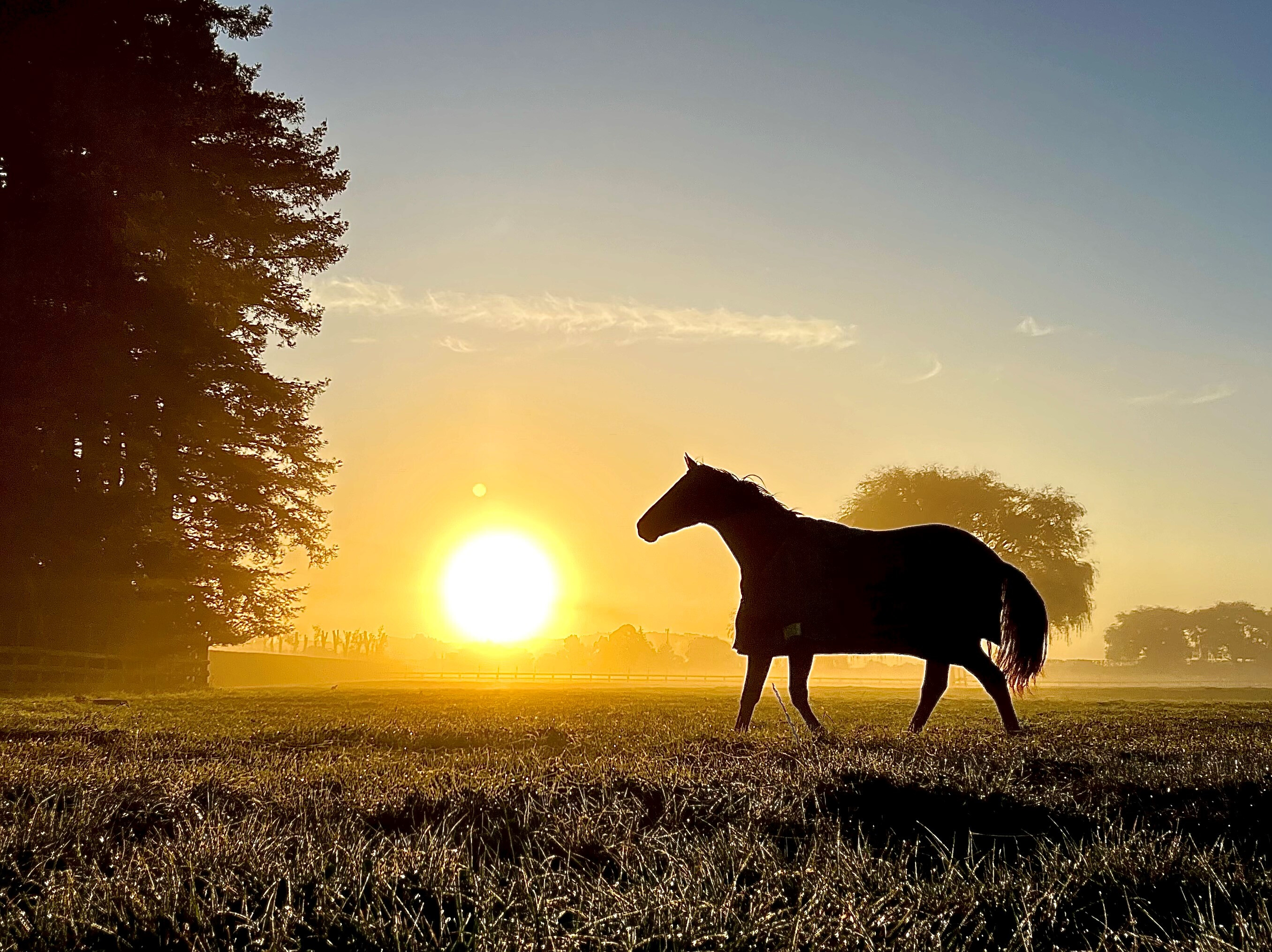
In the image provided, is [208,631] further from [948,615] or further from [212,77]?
[948,615]

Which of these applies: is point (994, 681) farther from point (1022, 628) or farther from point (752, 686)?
point (752, 686)

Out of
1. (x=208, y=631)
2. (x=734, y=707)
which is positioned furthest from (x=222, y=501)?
(x=734, y=707)

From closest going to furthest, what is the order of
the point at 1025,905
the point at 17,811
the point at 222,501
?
the point at 1025,905, the point at 17,811, the point at 222,501

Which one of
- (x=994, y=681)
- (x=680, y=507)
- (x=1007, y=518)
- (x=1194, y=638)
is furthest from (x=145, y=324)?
(x=1194, y=638)

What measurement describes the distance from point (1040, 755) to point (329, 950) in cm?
540

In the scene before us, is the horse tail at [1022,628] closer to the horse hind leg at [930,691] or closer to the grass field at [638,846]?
the horse hind leg at [930,691]

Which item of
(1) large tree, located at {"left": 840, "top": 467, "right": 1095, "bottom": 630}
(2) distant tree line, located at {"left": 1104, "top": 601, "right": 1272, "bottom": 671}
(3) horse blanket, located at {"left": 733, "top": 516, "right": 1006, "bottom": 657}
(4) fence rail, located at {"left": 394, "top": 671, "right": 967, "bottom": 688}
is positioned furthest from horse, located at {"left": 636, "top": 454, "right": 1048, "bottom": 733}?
(2) distant tree line, located at {"left": 1104, "top": 601, "right": 1272, "bottom": 671}

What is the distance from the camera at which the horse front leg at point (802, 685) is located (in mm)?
7180

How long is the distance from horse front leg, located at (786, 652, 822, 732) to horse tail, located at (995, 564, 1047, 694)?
1943mm

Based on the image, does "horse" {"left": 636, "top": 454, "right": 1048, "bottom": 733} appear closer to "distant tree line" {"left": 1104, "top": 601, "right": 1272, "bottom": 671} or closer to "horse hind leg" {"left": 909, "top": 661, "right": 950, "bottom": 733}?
"horse hind leg" {"left": 909, "top": 661, "right": 950, "bottom": 733}

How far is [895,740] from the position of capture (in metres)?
6.76

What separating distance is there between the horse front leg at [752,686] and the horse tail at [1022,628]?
235cm

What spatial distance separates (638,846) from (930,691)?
5884mm

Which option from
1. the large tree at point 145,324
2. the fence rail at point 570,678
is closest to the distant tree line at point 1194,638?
the fence rail at point 570,678
